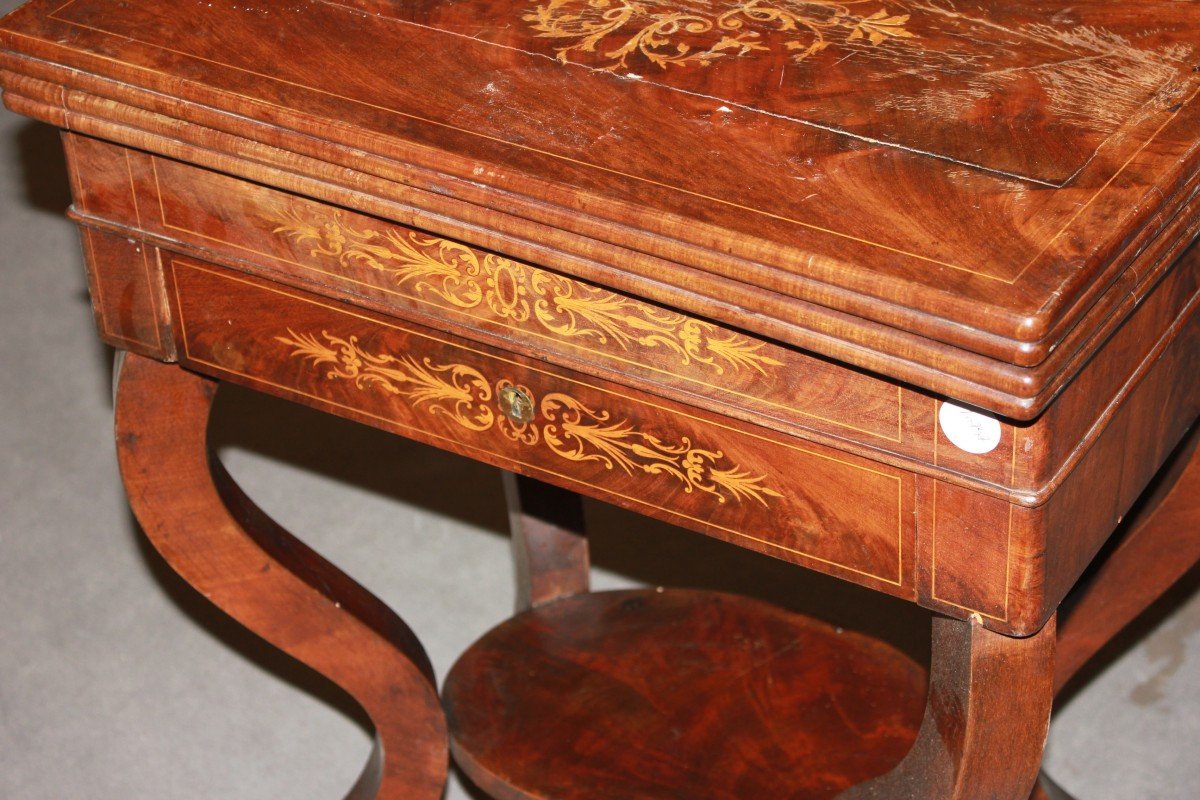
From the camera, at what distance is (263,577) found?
5.36 feet

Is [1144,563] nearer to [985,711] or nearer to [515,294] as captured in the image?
[985,711]

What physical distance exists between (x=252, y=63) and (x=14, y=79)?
18cm

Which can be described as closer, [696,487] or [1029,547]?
[1029,547]

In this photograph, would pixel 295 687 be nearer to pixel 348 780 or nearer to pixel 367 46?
pixel 348 780

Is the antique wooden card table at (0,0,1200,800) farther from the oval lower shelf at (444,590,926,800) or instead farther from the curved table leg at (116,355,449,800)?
the oval lower shelf at (444,590,926,800)

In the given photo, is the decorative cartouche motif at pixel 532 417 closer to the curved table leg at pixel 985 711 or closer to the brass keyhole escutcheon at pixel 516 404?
the brass keyhole escutcheon at pixel 516 404

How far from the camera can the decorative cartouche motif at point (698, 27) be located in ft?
→ 4.53

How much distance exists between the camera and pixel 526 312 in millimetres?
1304

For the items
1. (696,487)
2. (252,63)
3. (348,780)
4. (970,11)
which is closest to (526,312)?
(696,487)

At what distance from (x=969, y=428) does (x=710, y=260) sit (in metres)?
0.18

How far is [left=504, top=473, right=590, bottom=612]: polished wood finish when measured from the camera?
6.25 ft

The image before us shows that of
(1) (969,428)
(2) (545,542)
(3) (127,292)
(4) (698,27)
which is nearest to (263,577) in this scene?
(3) (127,292)

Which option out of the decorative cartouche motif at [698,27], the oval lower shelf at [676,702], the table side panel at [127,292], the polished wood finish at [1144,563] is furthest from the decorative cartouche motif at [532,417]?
the polished wood finish at [1144,563]

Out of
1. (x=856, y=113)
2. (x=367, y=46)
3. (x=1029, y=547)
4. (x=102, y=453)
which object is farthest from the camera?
(x=102, y=453)
